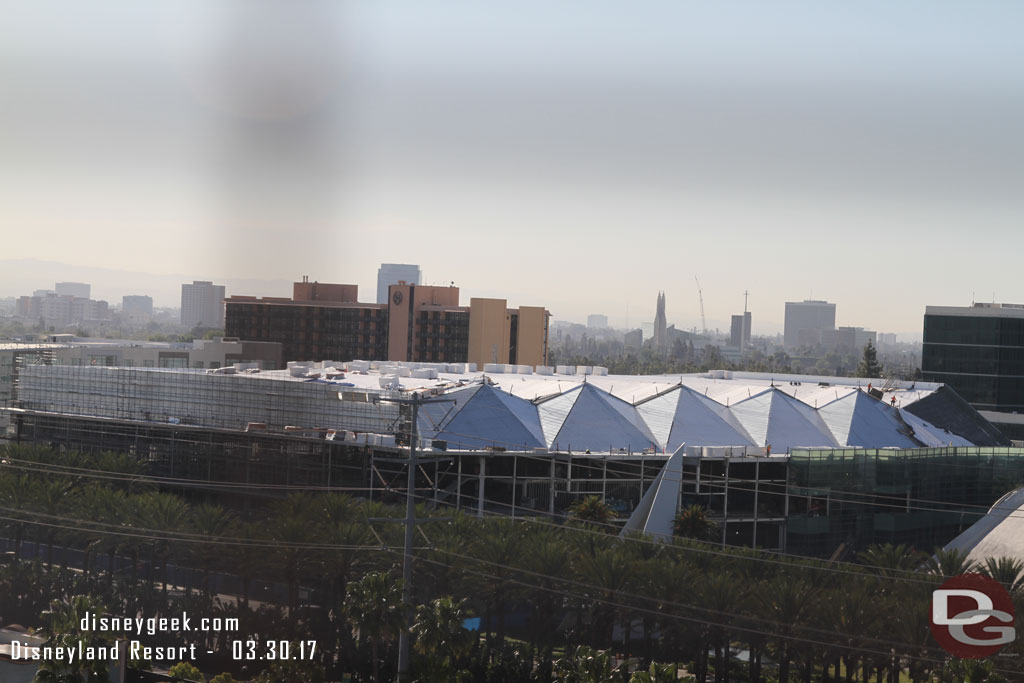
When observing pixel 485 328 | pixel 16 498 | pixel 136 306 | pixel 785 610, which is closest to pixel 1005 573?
pixel 785 610

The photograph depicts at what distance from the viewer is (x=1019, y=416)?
26.8 m

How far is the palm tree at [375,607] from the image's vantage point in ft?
26.8

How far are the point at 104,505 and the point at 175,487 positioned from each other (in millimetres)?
2050

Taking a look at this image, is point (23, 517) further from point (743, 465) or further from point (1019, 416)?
point (1019, 416)

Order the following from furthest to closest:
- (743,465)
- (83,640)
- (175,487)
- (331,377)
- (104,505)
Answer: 1. (331,377)
2. (743,465)
3. (175,487)
4. (104,505)
5. (83,640)

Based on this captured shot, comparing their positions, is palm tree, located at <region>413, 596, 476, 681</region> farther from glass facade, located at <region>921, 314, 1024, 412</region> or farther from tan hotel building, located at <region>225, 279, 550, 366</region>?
glass facade, located at <region>921, 314, 1024, 412</region>

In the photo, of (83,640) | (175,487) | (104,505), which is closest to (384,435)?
(175,487)

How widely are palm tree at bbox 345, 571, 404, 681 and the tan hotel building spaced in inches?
752

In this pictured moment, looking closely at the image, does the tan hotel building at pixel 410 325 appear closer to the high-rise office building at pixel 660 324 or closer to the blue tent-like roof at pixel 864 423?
the blue tent-like roof at pixel 864 423

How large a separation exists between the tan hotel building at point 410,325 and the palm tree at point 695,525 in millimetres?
16612

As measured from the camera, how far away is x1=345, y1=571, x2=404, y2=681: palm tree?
26.8ft

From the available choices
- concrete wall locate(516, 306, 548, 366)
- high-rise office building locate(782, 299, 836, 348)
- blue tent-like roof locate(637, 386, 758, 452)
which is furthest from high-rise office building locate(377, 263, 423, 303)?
high-rise office building locate(782, 299, 836, 348)

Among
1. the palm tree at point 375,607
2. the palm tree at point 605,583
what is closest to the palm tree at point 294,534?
the palm tree at point 375,607

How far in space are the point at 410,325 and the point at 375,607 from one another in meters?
21.4
